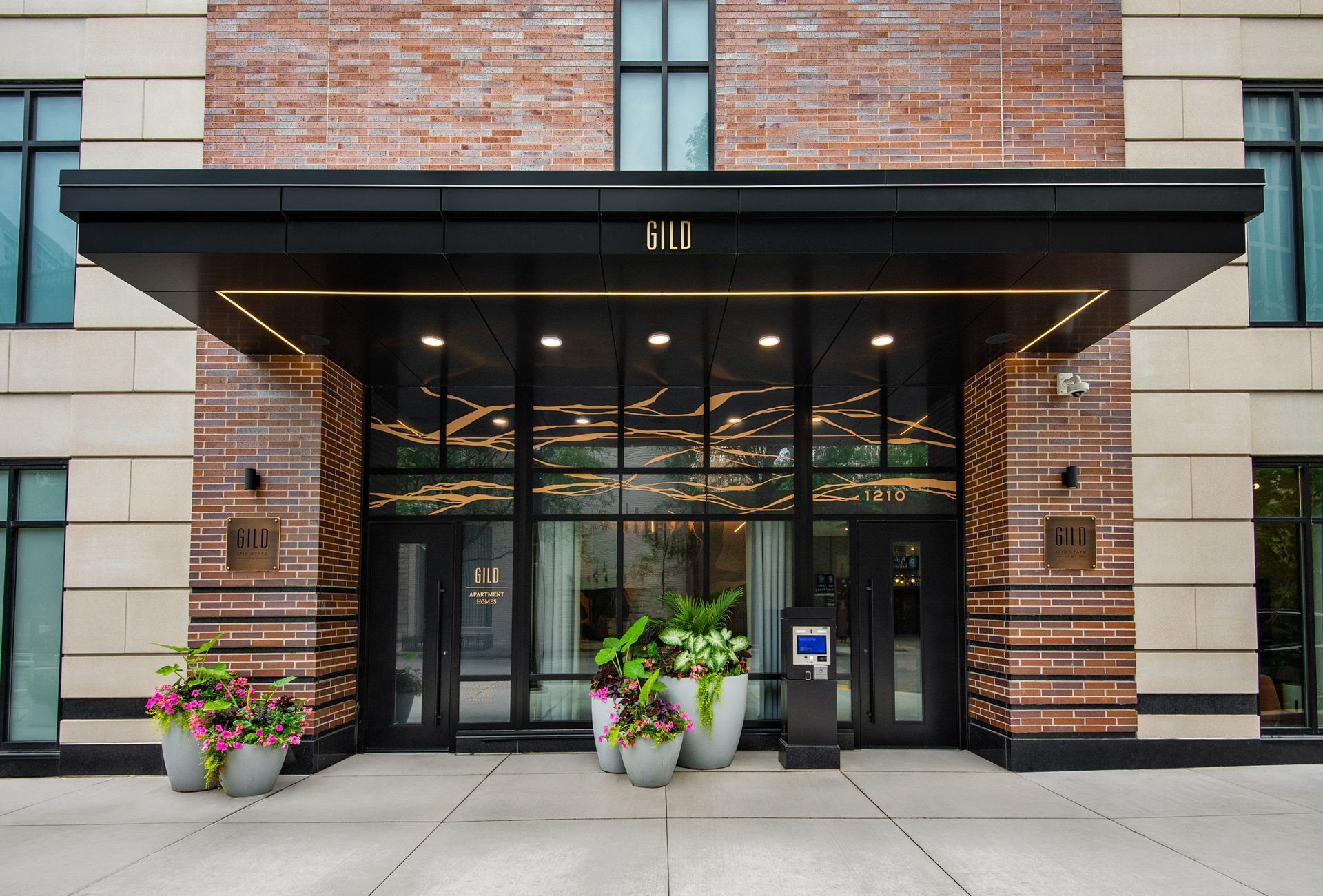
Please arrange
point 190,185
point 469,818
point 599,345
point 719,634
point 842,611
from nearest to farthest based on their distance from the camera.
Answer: point 190,185 < point 469,818 < point 599,345 < point 719,634 < point 842,611

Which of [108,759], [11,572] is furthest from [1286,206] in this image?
[11,572]

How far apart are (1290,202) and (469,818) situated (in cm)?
1035

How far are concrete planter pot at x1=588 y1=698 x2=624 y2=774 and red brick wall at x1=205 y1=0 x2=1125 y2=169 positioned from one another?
5.27 m

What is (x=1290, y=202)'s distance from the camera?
959cm

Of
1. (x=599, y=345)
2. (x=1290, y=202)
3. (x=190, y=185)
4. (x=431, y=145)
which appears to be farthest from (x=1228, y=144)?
(x=190, y=185)

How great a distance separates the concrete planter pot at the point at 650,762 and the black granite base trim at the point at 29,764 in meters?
5.64

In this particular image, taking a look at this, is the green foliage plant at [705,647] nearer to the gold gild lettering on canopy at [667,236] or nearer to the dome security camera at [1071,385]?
the dome security camera at [1071,385]

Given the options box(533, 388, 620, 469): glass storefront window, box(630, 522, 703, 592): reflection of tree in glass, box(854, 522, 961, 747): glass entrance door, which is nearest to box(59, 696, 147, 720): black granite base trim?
box(533, 388, 620, 469): glass storefront window

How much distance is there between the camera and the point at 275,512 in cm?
878

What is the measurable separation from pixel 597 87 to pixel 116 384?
5717 mm

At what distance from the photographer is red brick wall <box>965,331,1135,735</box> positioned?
856 cm

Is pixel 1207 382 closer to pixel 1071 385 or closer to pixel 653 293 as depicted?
pixel 1071 385

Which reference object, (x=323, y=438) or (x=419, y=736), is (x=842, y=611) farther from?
(x=323, y=438)

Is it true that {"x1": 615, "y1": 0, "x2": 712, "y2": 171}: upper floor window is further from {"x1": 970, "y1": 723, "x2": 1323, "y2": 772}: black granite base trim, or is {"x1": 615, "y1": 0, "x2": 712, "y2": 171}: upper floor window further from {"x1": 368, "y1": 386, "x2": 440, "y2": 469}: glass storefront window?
{"x1": 970, "y1": 723, "x2": 1323, "y2": 772}: black granite base trim
